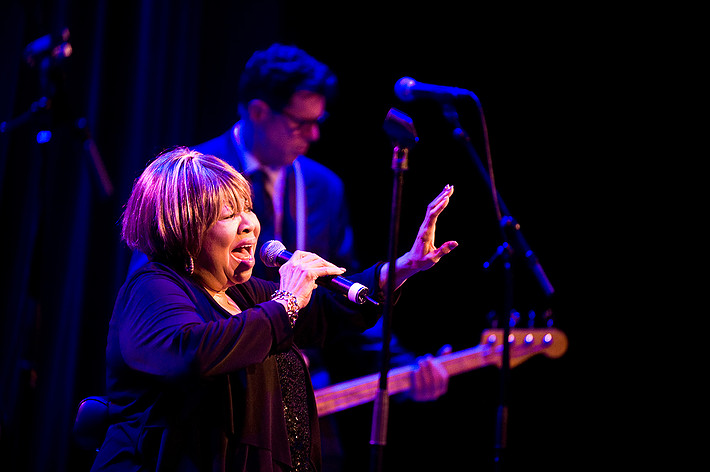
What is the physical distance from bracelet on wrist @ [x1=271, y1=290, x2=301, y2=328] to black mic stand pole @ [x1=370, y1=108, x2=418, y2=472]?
0.67 feet

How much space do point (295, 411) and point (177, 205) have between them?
59cm

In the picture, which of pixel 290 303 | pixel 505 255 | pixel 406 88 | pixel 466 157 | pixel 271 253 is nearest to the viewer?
pixel 290 303

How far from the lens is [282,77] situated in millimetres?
3004

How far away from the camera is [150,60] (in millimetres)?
3635

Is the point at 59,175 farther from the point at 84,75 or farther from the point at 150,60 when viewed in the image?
the point at 150,60

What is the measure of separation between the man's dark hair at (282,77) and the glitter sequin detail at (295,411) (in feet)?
4.55

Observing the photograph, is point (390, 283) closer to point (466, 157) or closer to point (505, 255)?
point (505, 255)

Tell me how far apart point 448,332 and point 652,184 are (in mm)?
1414

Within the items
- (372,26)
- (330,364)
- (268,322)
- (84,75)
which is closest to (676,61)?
(372,26)

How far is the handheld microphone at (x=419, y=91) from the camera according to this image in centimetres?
230

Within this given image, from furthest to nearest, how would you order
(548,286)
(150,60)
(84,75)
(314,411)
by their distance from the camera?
(150,60) < (84,75) < (548,286) < (314,411)

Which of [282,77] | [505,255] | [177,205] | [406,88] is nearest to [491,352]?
[505,255]

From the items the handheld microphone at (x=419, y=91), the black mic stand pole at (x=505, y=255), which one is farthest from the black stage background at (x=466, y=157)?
the handheld microphone at (x=419, y=91)

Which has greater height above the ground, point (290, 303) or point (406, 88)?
point (406, 88)
